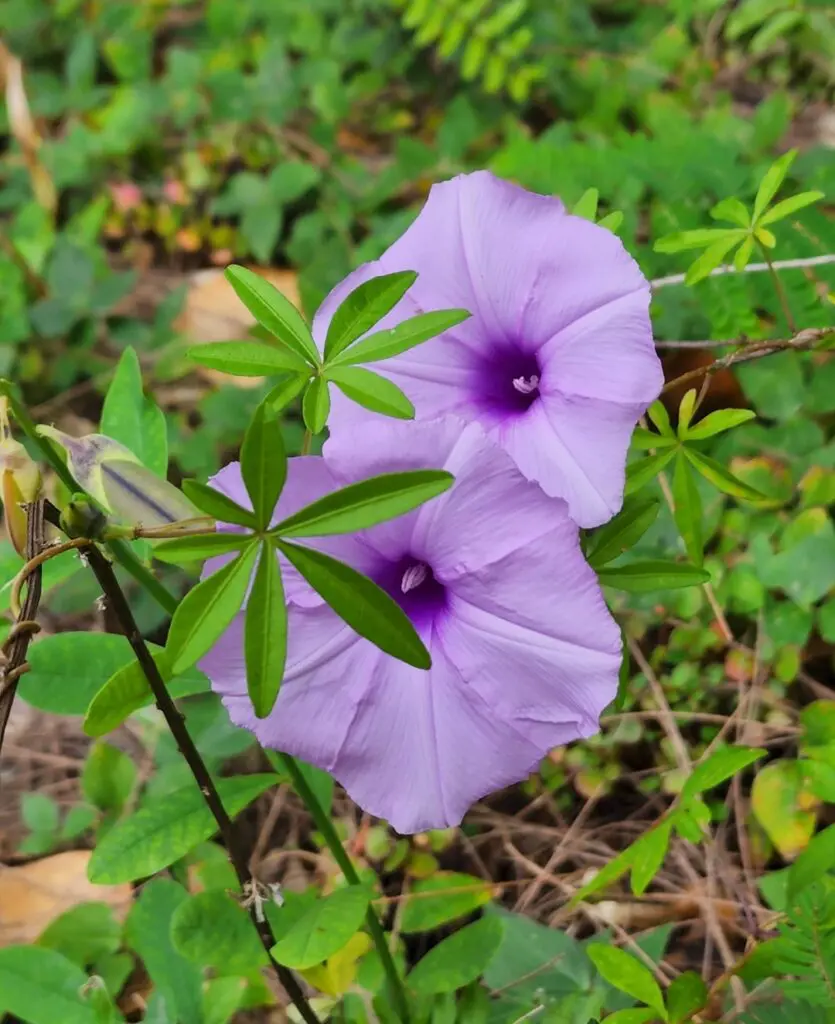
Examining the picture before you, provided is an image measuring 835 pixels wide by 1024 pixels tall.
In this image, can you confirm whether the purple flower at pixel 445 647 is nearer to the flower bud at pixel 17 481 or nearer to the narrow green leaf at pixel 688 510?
the flower bud at pixel 17 481

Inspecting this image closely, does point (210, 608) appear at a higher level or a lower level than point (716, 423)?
lower

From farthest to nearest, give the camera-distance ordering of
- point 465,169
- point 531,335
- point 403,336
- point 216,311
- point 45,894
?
point 216,311 < point 465,169 < point 45,894 < point 531,335 < point 403,336

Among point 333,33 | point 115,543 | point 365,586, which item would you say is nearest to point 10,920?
point 115,543

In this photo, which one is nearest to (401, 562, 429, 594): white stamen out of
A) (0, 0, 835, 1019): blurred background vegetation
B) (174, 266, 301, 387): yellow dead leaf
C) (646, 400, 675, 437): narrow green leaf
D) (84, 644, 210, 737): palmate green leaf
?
(84, 644, 210, 737): palmate green leaf

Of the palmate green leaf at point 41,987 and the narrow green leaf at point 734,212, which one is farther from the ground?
the narrow green leaf at point 734,212

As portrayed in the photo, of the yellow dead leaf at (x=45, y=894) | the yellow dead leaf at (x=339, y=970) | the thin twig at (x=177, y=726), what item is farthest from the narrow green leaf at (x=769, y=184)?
the yellow dead leaf at (x=45, y=894)

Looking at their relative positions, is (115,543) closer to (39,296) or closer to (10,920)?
(10,920)

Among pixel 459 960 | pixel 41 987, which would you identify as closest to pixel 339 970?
pixel 459 960

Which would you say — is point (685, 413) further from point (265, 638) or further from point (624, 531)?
point (265, 638)
